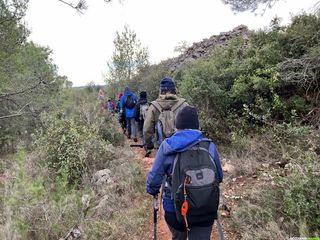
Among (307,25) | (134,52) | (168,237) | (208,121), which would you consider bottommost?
(168,237)

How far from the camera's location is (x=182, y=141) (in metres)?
2.79

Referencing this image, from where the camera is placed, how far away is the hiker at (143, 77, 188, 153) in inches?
179

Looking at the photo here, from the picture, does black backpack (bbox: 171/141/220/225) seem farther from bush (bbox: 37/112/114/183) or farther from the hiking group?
bush (bbox: 37/112/114/183)

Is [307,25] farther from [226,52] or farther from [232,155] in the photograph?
[232,155]

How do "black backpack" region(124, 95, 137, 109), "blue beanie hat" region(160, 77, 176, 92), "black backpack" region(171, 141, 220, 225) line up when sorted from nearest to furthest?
"black backpack" region(171, 141, 220, 225) → "blue beanie hat" region(160, 77, 176, 92) → "black backpack" region(124, 95, 137, 109)

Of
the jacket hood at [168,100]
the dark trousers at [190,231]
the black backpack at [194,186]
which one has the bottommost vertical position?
the dark trousers at [190,231]

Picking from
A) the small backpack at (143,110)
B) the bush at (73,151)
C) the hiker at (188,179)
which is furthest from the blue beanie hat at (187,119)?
the small backpack at (143,110)

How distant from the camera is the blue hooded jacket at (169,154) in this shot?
110 inches

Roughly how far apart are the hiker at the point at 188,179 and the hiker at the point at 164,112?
1564mm

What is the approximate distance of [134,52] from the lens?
27.4 meters

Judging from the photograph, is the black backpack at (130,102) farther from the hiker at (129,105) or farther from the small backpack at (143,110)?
the small backpack at (143,110)

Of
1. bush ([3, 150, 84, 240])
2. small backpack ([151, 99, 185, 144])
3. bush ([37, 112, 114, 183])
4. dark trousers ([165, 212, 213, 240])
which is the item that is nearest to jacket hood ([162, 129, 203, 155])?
dark trousers ([165, 212, 213, 240])

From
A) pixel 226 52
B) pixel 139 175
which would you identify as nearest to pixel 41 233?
pixel 139 175

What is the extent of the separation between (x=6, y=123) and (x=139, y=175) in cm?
864
